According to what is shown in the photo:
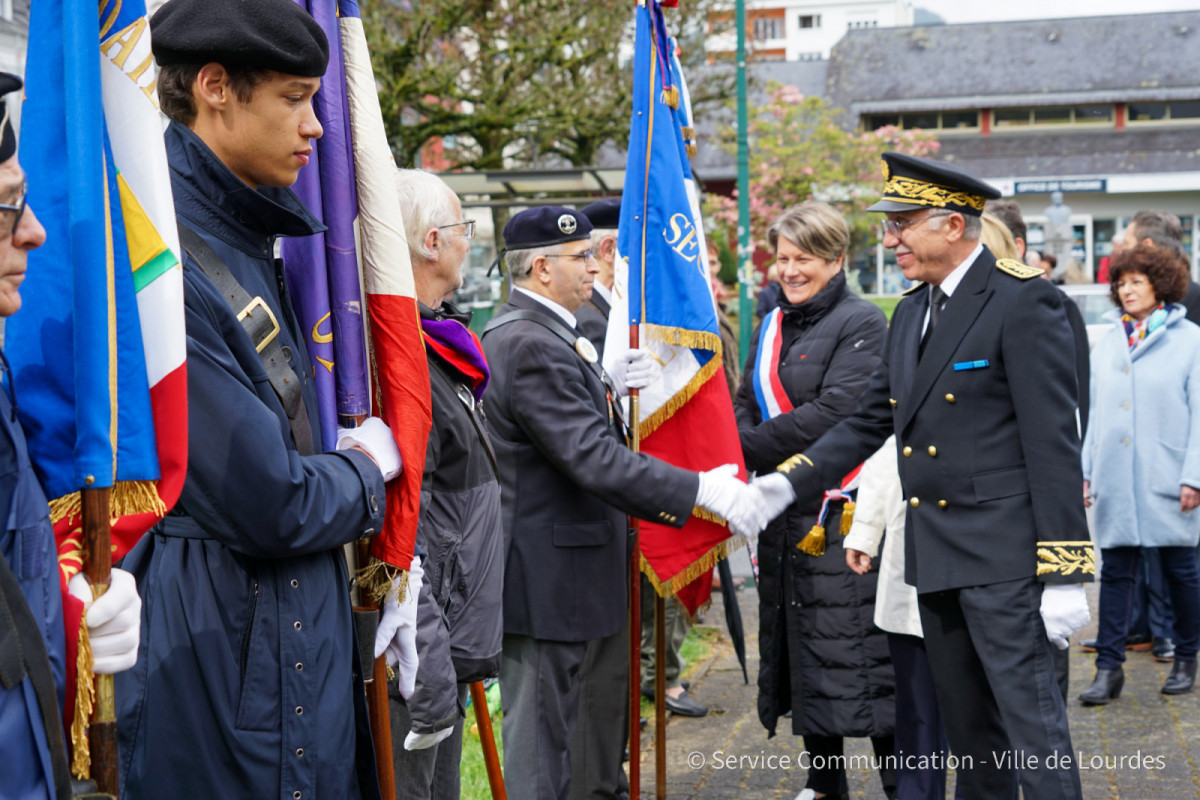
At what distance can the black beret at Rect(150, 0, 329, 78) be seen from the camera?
6.57 feet

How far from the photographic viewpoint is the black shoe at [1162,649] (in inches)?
256

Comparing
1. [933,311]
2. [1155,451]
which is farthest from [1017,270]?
[1155,451]

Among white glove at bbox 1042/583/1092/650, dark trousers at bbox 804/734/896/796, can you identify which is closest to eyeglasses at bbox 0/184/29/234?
white glove at bbox 1042/583/1092/650

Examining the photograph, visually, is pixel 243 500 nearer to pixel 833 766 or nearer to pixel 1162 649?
pixel 833 766

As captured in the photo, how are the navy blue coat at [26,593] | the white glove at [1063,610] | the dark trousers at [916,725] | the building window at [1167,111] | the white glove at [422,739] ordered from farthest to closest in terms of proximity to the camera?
the building window at [1167,111] < the dark trousers at [916,725] < the white glove at [1063,610] < the white glove at [422,739] < the navy blue coat at [26,593]

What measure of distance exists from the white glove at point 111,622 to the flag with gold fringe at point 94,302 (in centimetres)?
2

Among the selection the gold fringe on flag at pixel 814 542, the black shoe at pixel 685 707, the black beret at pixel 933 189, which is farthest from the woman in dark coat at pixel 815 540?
the black beret at pixel 933 189

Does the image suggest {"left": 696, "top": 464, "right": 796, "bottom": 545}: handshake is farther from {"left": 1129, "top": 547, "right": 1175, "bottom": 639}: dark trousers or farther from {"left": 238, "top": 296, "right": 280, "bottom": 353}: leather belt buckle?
{"left": 1129, "top": 547, "right": 1175, "bottom": 639}: dark trousers

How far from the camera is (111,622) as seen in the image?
65.8 inches

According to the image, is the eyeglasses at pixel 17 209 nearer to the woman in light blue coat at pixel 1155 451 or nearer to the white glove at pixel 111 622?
the white glove at pixel 111 622

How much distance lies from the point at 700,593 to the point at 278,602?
2.97 m

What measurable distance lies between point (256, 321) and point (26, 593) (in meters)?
0.69

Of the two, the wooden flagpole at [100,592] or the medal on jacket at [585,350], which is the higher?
the medal on jacket at [585,350]

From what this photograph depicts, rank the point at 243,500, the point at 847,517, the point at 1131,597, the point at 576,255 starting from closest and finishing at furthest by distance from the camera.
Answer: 1. the point at 243,500
2. the point at 576,255
3. the point at 847,517
4. the point at 1131,597
